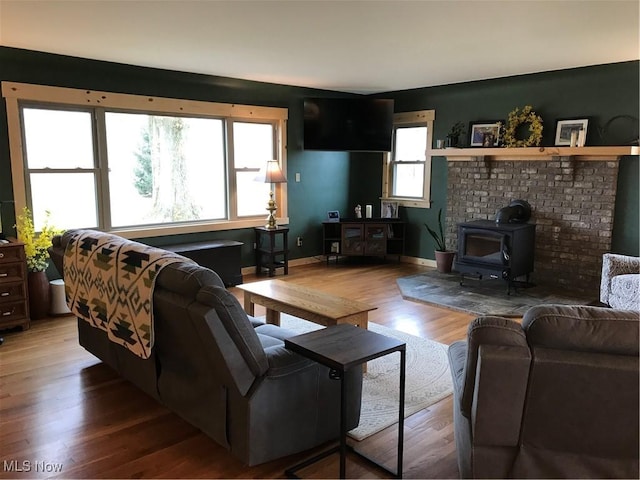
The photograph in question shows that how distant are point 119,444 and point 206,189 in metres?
3.89

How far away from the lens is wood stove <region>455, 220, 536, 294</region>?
5.15m

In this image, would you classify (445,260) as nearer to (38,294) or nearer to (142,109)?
→ (142,109)

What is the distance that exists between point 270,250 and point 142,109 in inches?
84.4

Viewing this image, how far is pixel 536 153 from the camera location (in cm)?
539

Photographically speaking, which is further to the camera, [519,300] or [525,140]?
[525,140]

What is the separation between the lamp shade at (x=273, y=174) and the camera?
5.95 meters

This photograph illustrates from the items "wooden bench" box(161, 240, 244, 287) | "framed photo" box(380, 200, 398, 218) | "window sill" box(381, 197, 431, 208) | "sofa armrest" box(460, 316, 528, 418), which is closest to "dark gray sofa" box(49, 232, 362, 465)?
"sofa armrest" box(460, 316, 528, 418)

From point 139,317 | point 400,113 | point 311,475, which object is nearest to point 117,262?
point 139,317

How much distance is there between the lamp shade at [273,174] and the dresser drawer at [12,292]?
279 centimetres

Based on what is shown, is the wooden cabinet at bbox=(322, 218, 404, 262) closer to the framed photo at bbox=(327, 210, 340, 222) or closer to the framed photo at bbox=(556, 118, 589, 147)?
the framed photo at bbox=(327, 210, 340, 222)

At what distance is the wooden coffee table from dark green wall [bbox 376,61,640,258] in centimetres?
340

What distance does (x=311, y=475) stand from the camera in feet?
7.37

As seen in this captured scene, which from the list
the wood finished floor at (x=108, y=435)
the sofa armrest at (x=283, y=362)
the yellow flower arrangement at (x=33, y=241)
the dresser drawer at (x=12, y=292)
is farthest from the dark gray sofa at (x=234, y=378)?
the yellow flower arrangement at (x=33, y=241)

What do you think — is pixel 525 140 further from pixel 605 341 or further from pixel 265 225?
pixel 605 341
